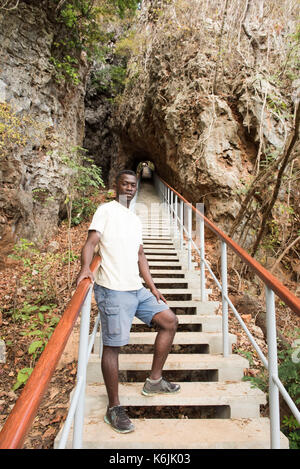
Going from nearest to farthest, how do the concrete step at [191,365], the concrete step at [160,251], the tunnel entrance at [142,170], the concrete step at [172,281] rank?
the concrete step at [191,365]
the concrete step at [172,281]
the concrete step at [160,251]
the tunnel entrance at [142,170]

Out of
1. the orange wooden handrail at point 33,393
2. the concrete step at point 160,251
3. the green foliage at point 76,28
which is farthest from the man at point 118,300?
the green foliage at point 76,28

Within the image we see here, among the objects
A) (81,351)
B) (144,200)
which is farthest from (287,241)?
(144,200)

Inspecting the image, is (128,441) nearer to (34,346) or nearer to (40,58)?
(34,346)

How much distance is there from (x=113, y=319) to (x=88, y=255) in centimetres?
52

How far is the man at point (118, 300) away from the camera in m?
1.77

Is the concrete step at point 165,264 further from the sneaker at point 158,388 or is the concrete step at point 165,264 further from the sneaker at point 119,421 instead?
the sneaker at point 119,421

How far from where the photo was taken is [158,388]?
6.65ft

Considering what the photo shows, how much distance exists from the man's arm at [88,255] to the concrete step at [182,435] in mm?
1081

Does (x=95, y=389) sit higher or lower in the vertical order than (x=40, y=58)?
lower

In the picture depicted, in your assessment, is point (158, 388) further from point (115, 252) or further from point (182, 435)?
point (115, 252)

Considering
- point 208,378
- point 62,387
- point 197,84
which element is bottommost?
point 62,387

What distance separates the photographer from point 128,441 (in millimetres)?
1668

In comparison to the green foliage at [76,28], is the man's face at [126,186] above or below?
below
